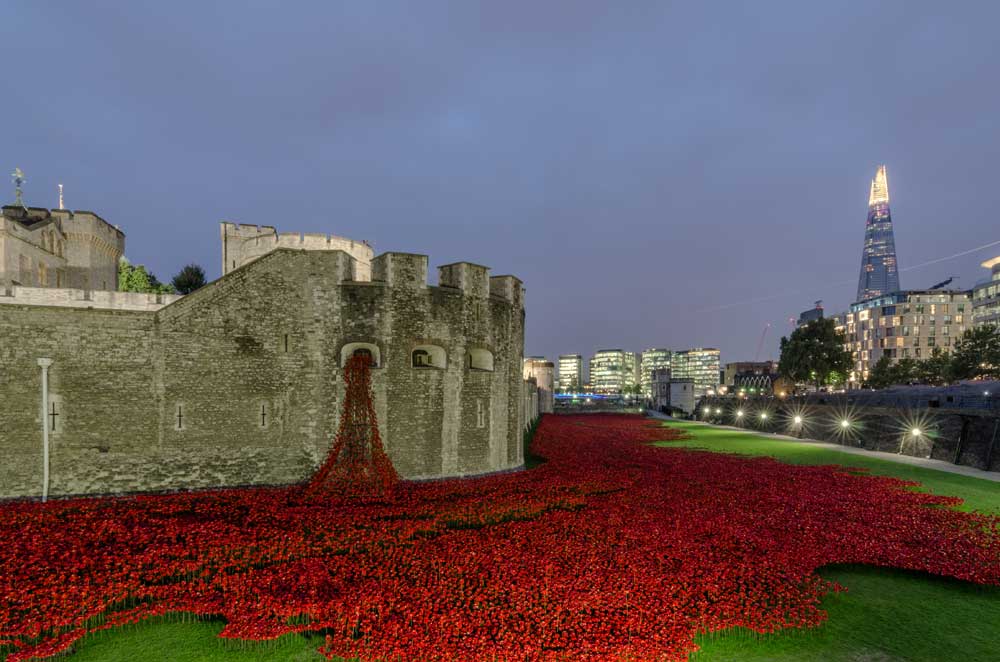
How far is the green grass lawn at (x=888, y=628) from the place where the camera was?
8.24 meters

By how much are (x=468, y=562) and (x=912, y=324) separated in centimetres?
17072

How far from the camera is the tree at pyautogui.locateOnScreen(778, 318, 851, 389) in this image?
75750 millimetres

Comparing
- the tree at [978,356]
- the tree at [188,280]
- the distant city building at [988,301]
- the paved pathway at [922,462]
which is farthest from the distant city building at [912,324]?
the tree at [188,280]

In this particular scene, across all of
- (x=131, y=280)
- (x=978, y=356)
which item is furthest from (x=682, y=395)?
(x=131, y=280)

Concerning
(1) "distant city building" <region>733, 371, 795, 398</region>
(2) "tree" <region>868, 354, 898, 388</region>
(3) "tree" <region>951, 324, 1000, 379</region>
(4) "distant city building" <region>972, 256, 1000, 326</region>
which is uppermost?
(4) "distant city building" <region>972, 256, 1000, 326</region>

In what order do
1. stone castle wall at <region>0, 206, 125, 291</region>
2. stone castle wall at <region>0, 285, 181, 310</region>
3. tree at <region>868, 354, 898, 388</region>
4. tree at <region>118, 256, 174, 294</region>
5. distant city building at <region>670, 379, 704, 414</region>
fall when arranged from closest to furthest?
stone castle wall at <region>0, 285, 181, 310</region>
stone castle wall at <region>0, 206, 125, 291</region>
tree at <region>118, 256, 174, 294</region>
distant city building at <region>670, 379, 704, 414</region>
tree at <region>868, 354, 898, 388</region>

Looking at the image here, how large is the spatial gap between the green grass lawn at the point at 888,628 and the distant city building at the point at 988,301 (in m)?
144

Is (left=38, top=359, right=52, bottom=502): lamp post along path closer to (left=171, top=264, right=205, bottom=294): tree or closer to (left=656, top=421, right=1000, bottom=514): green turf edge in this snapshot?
(left=656, top=421, right=1000, bottom=514): green turf edge

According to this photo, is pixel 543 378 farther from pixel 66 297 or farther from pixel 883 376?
pixel 883 376

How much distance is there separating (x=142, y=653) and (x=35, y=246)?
44598mm

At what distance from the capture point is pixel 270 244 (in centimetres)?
3391

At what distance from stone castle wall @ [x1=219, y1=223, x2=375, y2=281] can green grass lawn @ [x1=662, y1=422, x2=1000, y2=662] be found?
28086 mm

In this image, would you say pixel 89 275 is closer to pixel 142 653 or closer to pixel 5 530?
pixel 5 530

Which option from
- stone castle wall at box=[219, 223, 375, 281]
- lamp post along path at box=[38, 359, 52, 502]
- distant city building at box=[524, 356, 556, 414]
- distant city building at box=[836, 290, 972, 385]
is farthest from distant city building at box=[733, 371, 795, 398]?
lamp post along path at box=[38, 359, 52, 502]
